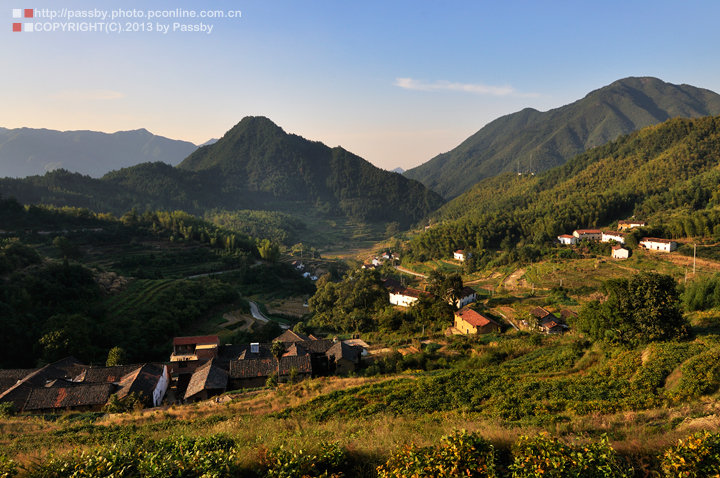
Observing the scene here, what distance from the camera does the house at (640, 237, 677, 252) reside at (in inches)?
1892

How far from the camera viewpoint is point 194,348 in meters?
26.9

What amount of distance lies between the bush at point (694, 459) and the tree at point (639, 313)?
12873 mm

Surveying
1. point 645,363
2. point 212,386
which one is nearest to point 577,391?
point 645,363

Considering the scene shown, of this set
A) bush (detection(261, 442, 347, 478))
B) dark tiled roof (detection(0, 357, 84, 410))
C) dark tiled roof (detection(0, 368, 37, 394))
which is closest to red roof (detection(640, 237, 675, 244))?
bush (detection(261, 442, 347, 478))

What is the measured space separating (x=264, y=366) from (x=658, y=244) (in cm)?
5363

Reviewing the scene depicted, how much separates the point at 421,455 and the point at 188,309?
3683 centimetres

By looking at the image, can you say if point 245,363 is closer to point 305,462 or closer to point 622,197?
point 305,462

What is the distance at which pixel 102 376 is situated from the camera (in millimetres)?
21234

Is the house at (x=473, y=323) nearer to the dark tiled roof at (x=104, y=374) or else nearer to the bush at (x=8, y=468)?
the dark tiled roof at (x=104, y=374)

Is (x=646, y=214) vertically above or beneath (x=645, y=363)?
above

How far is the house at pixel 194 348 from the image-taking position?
26062 mm

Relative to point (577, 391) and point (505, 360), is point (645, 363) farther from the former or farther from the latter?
point (505, 360)

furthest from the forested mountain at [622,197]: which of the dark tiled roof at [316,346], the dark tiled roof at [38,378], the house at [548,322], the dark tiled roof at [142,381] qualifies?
the dark tiled roof at [38,378]

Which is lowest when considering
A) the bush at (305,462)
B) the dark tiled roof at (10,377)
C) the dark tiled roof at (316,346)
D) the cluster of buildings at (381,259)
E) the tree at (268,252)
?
the cluster of buildings at (381,259)
